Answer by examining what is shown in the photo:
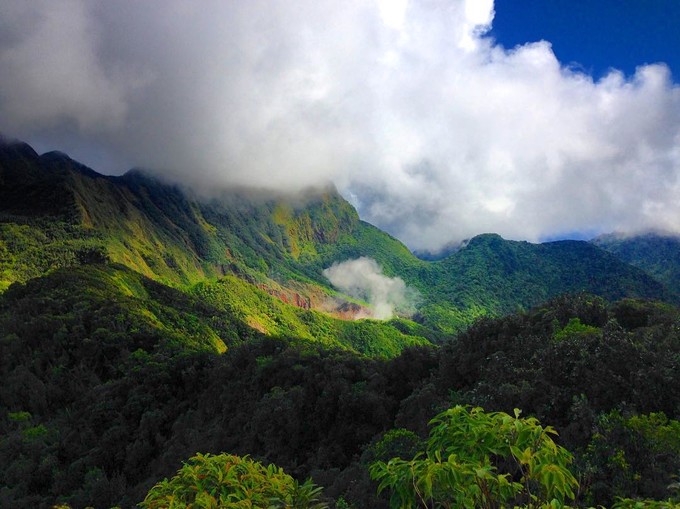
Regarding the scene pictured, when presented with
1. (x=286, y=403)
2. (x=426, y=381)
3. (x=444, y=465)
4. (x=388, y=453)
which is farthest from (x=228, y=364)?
(x=444, y=465)

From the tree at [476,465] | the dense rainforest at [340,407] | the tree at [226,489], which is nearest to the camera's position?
the tree at [476,465]

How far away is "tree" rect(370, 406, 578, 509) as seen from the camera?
5.20 meters

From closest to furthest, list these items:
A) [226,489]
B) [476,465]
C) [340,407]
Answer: [476,465] < [226,489] < [340,407]

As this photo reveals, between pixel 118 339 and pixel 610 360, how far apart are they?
73132mm

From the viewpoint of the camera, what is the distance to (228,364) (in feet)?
172

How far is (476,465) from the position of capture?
5.66m

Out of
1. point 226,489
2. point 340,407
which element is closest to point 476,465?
point 226,489

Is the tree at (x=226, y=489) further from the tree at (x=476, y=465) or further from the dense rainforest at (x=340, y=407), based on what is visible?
the tree at (x=476, y=465)

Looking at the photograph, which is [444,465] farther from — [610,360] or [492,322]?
[492,322]

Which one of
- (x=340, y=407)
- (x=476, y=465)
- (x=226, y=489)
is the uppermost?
(x=340, y=407)

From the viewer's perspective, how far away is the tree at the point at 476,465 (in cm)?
520

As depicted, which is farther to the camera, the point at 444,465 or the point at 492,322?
the point at 492,322

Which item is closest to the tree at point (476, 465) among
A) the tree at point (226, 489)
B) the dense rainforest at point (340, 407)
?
the dense rainforest at point (340, 407)

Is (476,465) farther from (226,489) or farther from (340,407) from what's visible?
(340,407)
